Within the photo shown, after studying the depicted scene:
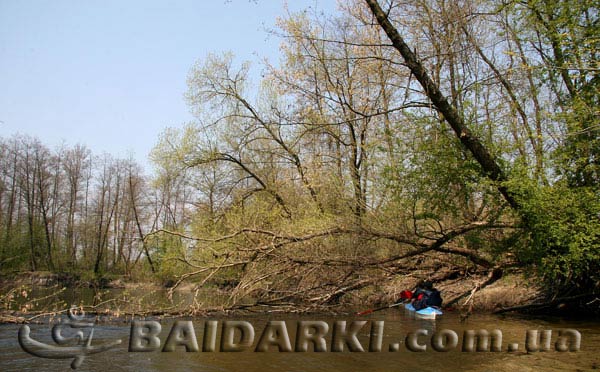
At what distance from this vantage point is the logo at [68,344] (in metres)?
8.39

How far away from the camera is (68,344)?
936 centimetres

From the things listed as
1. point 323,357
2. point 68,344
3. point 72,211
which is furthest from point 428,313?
point 72,211

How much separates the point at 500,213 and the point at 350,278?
399cm

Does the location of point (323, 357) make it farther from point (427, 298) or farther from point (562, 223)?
point (562, 223)

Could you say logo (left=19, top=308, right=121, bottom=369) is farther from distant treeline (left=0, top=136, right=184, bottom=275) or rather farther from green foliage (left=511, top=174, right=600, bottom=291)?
distant treeline (left=0, top=136, right=184, bottom=275)

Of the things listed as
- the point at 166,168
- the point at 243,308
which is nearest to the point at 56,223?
the point at 166,168

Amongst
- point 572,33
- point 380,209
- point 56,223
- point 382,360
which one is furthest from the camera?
point 56,223

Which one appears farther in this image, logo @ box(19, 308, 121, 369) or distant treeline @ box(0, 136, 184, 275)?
distant treeline @ box(0, 136, 184, 275)

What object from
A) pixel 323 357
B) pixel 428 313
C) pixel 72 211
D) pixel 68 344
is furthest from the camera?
pixel 72 211

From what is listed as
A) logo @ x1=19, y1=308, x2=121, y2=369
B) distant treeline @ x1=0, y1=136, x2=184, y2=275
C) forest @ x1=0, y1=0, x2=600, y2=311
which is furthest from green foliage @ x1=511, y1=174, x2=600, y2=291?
distant treeline @ x1=0, y1=136, x2=184, y2=275

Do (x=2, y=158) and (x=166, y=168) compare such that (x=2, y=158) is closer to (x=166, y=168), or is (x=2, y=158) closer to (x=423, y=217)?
(x=166, y=168)

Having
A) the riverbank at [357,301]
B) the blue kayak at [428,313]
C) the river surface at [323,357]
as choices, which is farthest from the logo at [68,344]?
the blue kayak at [428,313]

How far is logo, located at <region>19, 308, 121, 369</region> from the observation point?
839 cm

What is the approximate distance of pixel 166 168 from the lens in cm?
2009
